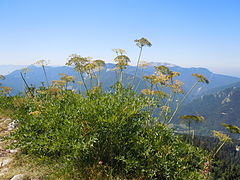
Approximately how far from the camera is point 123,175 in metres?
4.99

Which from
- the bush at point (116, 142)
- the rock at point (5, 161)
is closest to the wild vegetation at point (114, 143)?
the bush at point (116, 142)

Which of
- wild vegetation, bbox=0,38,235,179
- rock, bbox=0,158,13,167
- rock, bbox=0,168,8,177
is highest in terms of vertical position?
wild vegetation, bbox=0,38,235,179

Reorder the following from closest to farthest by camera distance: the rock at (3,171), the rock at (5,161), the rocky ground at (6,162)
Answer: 1. the rocky ground at (6,162)
2. the rock at (3,171)
3. the rock at (5,161)

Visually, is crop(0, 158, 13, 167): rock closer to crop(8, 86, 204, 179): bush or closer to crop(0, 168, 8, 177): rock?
crop(0, 168, 8, 177): rock

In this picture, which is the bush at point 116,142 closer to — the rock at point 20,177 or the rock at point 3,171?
the rock at point 20,177

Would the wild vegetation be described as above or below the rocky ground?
above

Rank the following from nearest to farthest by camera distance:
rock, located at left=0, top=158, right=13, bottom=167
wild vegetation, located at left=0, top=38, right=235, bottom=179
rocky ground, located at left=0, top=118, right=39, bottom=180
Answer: wild vegetation, located at left=0, top=38, right=235, bottom=179 → rocky ground, located at left=0, top=118, right=39, bottom=180 → rock, located at left=0, top=158, right=13, bottom=167

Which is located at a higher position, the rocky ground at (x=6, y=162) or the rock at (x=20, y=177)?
the rock at (x=20, y=177)

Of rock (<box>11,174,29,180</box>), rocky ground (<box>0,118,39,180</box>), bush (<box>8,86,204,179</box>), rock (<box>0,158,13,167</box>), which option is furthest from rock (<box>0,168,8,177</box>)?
bush (<box>8,86,204,179</box>)

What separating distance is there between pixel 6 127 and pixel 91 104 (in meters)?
5.51

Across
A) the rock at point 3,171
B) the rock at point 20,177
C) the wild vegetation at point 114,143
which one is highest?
the wild vegetation at point 114,143

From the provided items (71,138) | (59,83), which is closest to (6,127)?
(59,83)

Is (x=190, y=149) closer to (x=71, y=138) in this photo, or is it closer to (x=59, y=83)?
(x=71, y=138)

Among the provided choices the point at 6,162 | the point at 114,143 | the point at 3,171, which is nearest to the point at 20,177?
the point at 3,171
